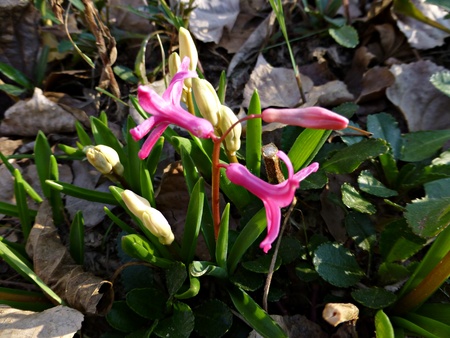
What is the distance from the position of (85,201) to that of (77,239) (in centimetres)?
33

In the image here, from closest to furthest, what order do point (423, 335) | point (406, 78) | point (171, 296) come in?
point (423, 335) < point (171, 296) < point (406, 78)

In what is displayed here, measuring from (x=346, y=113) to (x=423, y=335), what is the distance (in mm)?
868

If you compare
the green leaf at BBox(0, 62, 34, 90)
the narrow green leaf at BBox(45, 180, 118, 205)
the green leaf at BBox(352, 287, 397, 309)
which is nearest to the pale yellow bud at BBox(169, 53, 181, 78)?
the narrow green leaf at BBox(45, 180, 118, 205)

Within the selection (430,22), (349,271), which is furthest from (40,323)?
(430,22)

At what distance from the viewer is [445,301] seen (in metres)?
1.49

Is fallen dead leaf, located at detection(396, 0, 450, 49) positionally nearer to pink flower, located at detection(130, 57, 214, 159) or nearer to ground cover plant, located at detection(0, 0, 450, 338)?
ground cover plant, located at detection(0, 0, 450, 338)

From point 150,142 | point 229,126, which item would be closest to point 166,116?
Answer: point 150,142

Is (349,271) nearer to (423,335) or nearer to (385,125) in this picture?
(423,335)

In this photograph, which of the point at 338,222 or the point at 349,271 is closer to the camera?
the point at 349,271

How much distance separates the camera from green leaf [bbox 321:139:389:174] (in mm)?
1549

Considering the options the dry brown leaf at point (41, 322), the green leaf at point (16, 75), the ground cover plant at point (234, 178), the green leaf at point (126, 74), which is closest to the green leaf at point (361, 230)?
the ground cover plant at point (234, 178)

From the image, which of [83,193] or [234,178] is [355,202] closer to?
[234,178]

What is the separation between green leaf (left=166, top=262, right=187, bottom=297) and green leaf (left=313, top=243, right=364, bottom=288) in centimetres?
43

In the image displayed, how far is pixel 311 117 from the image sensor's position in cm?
106
